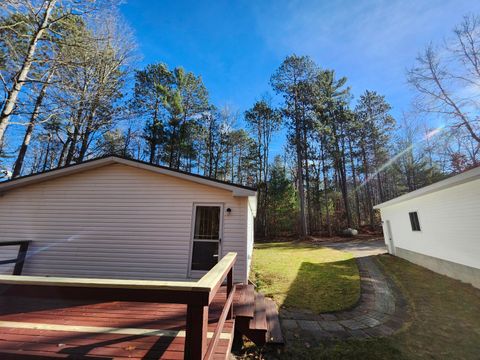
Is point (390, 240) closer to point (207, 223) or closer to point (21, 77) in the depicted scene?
point (207, 223)

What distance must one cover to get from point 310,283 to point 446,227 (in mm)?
4681

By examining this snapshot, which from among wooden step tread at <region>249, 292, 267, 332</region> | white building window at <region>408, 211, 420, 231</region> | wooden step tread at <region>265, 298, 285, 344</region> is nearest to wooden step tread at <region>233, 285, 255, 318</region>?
wooden step tread at <region>249, 292, 267, 332</region>

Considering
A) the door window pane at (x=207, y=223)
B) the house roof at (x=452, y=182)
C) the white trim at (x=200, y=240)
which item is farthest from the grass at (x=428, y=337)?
the door window pane at (x=207, y=223)

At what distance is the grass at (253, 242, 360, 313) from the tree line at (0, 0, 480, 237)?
9924 millimetres

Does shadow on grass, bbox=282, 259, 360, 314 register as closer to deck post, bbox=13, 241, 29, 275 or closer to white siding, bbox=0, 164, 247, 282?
white siding, bbox=0, 164, 247, 282

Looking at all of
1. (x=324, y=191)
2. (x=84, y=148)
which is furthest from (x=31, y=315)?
(x=324, y=191)

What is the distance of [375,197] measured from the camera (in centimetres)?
2670

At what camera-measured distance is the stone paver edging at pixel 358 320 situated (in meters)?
3.55

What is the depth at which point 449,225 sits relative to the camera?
647 cm

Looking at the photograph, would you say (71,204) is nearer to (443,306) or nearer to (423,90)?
(443,306)

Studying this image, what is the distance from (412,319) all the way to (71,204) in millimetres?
8453

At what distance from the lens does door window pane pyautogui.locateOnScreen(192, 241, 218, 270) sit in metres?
5.32

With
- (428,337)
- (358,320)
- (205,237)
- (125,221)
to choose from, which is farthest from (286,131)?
(428,337)

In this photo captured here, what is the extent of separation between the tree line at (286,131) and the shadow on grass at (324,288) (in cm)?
1042
